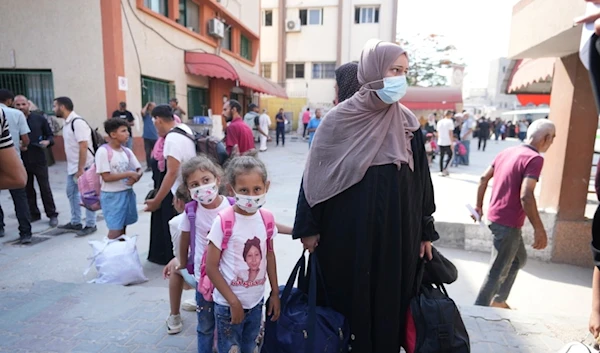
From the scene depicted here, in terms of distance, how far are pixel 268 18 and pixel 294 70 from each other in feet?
13.1

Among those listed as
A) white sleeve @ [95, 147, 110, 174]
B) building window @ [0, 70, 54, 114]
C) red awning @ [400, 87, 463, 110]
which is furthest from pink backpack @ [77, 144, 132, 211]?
red awning @ [400, 87, 463, 110]

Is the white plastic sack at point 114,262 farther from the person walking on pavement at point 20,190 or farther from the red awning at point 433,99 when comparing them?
the red awning at point 433,99

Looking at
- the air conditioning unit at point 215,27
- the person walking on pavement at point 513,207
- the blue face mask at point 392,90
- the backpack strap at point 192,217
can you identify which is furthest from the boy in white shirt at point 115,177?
the air conditioning unit at point 215,27

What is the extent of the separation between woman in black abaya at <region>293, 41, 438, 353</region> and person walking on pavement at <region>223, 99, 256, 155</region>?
2839 mm

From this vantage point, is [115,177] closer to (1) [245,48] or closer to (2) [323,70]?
(1) [245,48]

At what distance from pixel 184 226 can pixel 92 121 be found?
8421mm

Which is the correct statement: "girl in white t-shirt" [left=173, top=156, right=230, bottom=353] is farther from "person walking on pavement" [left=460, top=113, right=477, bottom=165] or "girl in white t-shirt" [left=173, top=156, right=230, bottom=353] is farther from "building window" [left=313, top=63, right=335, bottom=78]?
"building window" [left=313, top=63, right=335, bottom=78]

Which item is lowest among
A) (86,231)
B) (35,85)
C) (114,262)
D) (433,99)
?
(86,231)

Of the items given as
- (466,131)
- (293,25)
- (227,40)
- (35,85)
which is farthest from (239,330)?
(293,25)

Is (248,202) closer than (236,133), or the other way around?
(248,202)

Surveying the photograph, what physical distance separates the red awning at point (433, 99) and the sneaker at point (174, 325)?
22.6m

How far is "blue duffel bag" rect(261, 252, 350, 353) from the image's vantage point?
1772 mm

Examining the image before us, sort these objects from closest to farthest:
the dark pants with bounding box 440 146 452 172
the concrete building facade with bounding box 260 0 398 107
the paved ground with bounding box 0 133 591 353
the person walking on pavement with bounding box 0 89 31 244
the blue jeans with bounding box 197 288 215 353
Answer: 1. the blue jeans with bounding box 197 288 215 353
2. the paved ground with bounding box 0 133 591 353
3. the person walking on pavement with bounding box 0 89 31 244
4. the dark pants with bounding box 440 146 452 172
5. the concrete building facade with bounding box 260 0 398 107

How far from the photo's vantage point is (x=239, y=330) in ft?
6.57
